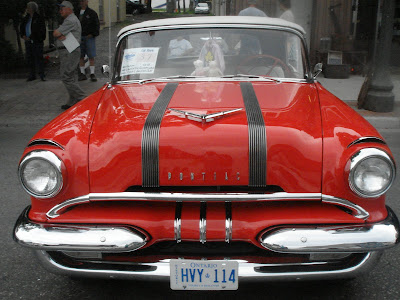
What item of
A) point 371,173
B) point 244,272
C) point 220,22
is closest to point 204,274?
point 244,272

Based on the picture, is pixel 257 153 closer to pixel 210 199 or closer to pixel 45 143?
pixel 210 199

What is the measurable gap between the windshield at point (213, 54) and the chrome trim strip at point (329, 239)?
1.61 metres

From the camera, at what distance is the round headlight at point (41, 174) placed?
256cm

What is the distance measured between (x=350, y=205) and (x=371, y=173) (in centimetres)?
19

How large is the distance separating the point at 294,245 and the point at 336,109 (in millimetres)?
1008

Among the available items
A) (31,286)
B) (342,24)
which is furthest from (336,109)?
(342,24)

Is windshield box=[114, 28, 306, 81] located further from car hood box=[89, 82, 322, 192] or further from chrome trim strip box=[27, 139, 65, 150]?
chrome trim strip box=[27, 139, 65, 150]

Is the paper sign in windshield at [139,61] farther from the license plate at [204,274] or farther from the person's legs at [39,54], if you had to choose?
the person's legs at [39,54]

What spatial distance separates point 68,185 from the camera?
8.48ft

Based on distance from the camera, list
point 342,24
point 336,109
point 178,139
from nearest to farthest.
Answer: point 178,139 → point 336,109 → point 342,24

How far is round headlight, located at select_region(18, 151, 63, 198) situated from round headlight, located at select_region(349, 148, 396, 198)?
4.81 ft

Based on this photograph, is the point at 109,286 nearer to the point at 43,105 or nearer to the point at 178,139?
the point at 178,139

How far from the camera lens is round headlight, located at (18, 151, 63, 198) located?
101 inches

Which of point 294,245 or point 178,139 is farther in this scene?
point 178,139
